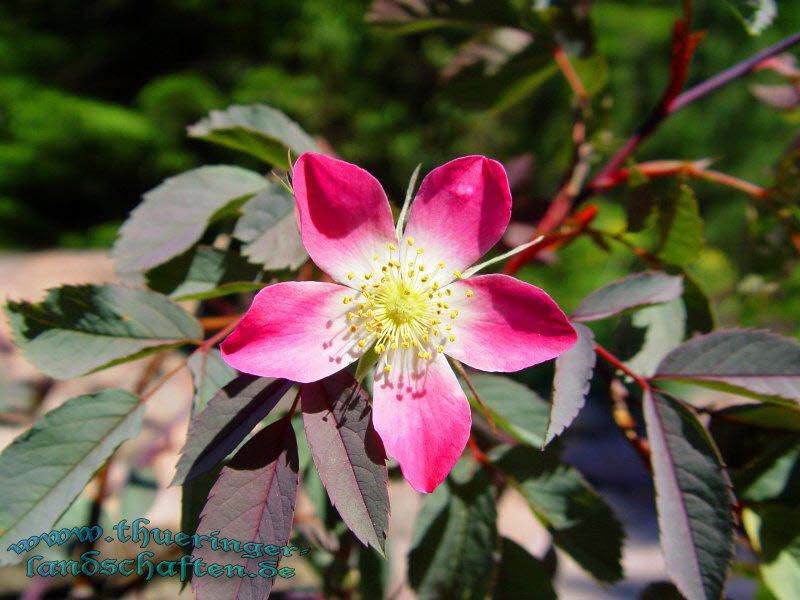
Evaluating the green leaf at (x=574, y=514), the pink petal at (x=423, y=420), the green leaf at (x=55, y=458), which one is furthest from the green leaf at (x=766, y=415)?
the green leaf at (x=55, y=458)

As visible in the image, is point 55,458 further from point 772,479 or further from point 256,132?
point 772,479

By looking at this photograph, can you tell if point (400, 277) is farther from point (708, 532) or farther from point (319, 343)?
point (708, 532)

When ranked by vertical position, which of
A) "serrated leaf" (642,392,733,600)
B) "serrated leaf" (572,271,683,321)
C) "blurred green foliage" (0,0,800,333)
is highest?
"serrated leaf" (572,271,683,321)

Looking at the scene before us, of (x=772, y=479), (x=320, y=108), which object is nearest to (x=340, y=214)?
(x=772, y=479)

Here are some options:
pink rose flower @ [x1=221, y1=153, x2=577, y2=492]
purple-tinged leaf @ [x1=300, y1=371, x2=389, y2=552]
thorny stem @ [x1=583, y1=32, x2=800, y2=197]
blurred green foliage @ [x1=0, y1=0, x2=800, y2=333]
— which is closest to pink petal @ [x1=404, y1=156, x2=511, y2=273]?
pink rose flower @ [x1=221, y1=153, x2=577, y2=492]

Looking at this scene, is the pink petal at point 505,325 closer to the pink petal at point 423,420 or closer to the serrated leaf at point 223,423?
the pink petal at point 423,420

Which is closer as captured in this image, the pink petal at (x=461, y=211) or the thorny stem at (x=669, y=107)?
the pink petal at (x=461, y=211)

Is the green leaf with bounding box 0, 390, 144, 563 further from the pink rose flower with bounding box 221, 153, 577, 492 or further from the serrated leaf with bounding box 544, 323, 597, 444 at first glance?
the serrated leaf with bounding box 544, 323, 597, 444
